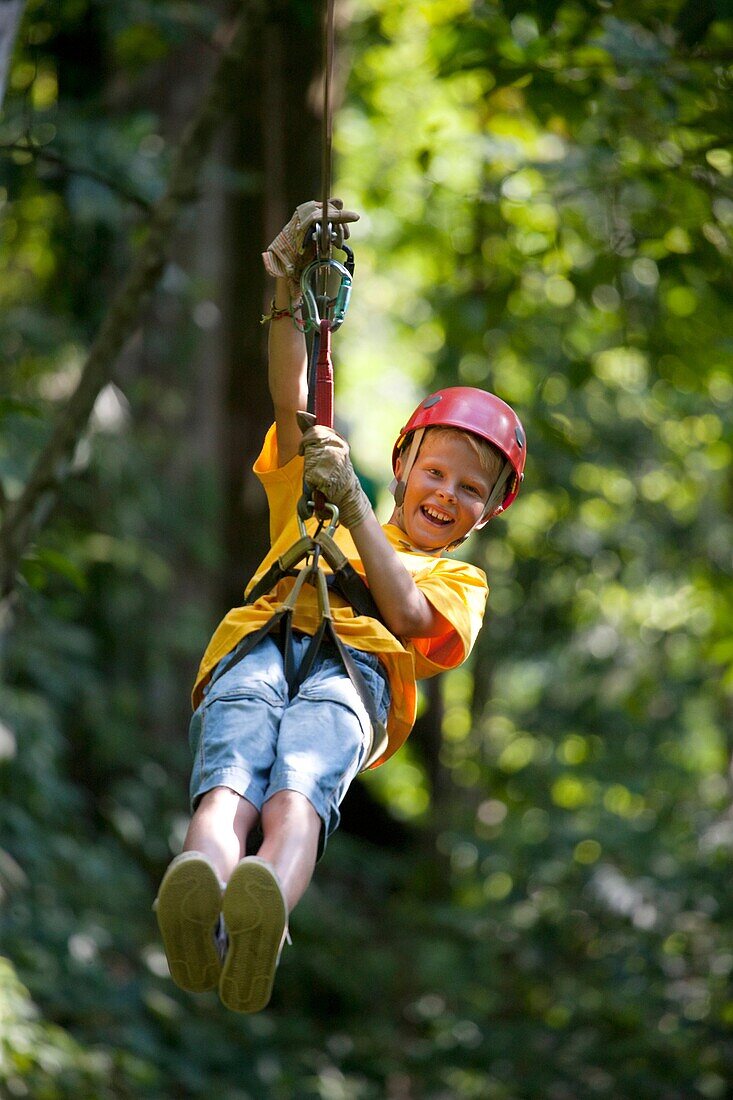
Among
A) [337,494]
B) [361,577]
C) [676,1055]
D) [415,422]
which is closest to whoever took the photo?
[337,494]

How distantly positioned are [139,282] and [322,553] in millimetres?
1974

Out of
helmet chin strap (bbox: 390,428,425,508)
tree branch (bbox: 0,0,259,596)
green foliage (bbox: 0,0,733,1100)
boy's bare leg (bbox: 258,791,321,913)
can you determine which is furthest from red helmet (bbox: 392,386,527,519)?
green foliage (bbox: 0,0,733,1100)

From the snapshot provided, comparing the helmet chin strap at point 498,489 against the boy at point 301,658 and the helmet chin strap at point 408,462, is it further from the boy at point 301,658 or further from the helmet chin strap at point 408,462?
the helmet chin strap at point 408,462

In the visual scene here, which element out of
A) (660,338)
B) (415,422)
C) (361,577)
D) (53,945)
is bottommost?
(53,945)

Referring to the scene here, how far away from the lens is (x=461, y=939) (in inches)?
320

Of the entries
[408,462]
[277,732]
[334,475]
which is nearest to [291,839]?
[277,732]

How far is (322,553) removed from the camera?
2.82 metres

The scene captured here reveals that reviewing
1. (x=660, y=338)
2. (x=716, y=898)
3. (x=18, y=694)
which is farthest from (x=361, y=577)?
(x=716, y=898)

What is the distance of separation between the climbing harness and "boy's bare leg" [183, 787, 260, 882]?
0.96 feet

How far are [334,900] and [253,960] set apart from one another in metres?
6.14

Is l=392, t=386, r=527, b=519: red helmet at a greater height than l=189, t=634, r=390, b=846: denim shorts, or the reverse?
l=392, t=386, r=527, b=519: red helmet

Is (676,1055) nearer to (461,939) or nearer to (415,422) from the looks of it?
(461,939)

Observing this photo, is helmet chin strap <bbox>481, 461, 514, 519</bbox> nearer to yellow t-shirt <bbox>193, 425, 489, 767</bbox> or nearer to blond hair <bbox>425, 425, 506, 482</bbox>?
blond hair <bbox>425, 425, 506, 482</bbox>

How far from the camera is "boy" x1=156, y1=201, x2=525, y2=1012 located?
7.99 feet
